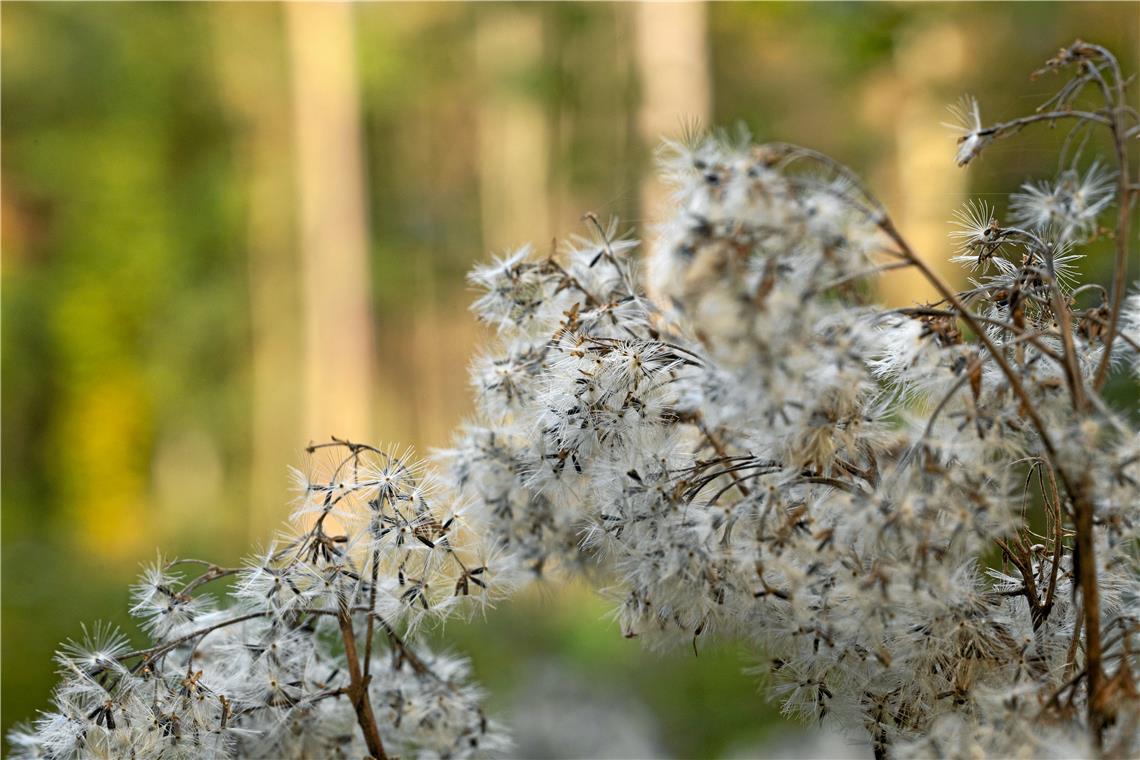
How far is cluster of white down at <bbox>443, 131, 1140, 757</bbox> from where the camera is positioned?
0.73 metres

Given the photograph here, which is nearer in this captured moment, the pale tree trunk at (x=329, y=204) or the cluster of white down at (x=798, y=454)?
the cluster of white down at (x=798, y=454)

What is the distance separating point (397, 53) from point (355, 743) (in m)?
11.5

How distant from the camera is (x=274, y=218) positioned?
473 inches

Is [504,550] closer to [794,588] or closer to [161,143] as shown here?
[794,588]

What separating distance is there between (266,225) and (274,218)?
6.2 inches

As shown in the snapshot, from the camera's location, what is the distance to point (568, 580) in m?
1.09

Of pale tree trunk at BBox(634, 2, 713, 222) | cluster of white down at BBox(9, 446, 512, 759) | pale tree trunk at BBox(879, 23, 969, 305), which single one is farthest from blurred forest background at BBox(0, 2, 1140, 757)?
cluster of white down at BBox(9, 446, 512, 759)

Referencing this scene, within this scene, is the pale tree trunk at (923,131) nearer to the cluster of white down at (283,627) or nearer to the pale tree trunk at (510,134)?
the cluster of white down at (283,627)

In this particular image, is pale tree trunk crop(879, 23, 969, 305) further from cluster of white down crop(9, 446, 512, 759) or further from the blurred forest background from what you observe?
cluster of white down crop(9, 446, 512, 759)

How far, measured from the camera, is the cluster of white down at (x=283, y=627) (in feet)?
3.08

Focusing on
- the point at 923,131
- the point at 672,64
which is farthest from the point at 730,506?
the point at 672,64

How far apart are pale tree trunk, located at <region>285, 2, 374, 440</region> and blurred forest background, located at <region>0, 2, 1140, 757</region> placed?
32 millimetres

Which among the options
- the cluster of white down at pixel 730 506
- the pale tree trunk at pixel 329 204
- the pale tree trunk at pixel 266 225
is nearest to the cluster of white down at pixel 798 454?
the cluster of white down at pixel 730 506

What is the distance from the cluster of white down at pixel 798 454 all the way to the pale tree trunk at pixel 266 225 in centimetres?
1084
